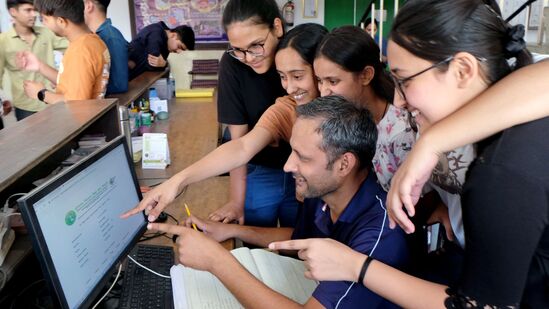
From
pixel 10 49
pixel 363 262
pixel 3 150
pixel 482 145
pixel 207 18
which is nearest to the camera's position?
pixel 482 145

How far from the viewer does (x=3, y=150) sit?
3.69 feet

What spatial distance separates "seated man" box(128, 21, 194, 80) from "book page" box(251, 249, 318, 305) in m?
2.64

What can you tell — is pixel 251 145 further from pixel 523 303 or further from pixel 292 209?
pixel 523 303

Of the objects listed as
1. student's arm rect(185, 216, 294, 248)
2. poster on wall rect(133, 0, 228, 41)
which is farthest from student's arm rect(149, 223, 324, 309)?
poster on wall rect(133, 0, 228, 41)

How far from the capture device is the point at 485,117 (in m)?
0.73

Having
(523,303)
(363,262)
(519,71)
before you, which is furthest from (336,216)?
(519,71)

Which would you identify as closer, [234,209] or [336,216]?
[336,216]

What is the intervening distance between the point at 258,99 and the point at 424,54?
1.05 m

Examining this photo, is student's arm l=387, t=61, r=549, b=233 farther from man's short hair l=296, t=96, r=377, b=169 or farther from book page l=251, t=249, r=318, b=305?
book page l=251, t=249, r=318, b=305

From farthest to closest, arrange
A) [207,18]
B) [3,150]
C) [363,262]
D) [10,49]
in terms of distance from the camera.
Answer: [207,18] → [10,49] → [3,150] → [363,262]

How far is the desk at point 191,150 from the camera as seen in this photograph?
1.85 metres

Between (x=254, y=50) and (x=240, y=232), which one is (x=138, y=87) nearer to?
(x=254, y=50)

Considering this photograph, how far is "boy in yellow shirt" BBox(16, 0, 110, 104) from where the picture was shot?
6.81ft

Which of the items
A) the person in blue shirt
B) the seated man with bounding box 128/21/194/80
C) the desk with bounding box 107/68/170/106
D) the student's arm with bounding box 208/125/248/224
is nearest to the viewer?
the student's arm with bounding box 208/125/248/224
